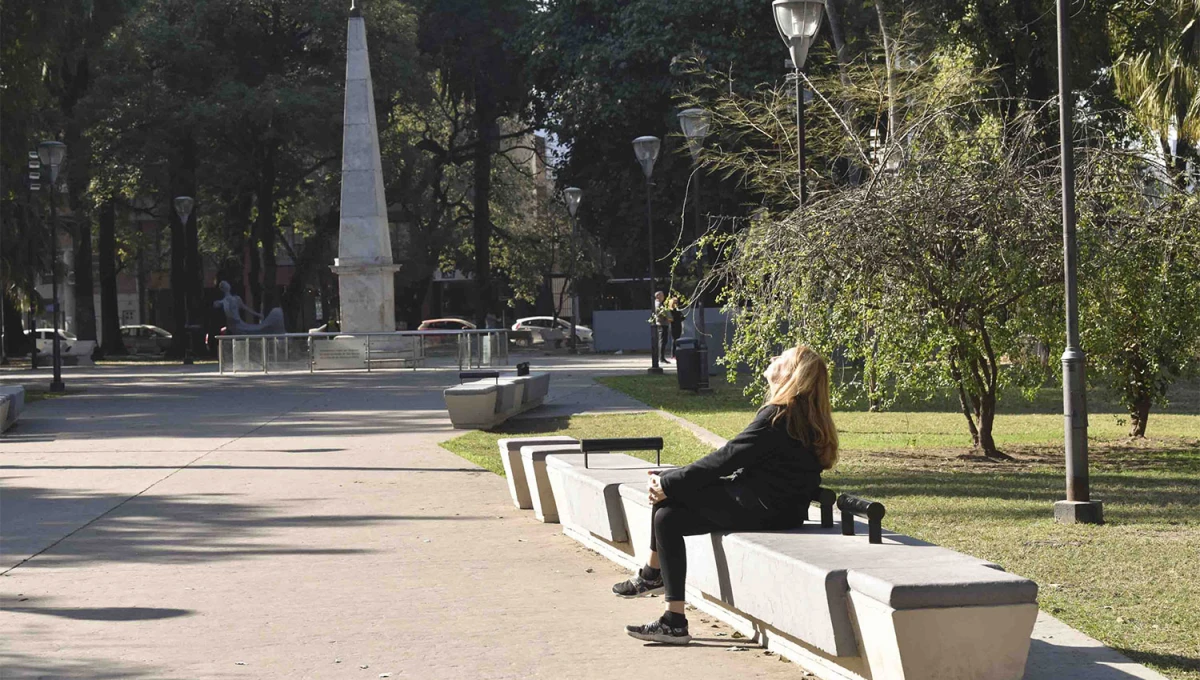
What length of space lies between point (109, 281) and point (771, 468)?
51238mm

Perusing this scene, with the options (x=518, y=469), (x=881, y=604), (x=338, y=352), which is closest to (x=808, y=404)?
(x=881, y=604)

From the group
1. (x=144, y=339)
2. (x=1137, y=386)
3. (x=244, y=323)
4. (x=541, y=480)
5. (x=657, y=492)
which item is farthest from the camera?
(x=144, y=339)

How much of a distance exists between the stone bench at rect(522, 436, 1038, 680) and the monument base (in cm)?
3263

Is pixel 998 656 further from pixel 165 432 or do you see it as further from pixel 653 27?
pixel 653 27

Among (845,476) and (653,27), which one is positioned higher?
(653,27)

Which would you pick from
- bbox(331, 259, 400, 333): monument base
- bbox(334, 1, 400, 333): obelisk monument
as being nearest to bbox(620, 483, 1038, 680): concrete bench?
bbox(331, 259, 400, 333): monument base

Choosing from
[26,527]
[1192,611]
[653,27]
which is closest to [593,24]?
[653,27]

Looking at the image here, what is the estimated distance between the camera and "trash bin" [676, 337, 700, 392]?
86.6 ft

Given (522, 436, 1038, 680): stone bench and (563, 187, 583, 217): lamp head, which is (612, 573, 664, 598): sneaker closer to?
(522, 436, 1038, 680): stone bench

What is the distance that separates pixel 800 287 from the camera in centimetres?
1454

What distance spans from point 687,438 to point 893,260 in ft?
14.6

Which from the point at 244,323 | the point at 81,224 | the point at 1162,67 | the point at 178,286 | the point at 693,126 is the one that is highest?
the point at 1162,67

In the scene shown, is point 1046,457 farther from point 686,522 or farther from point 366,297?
point 366,297

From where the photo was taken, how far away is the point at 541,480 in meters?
11.2
